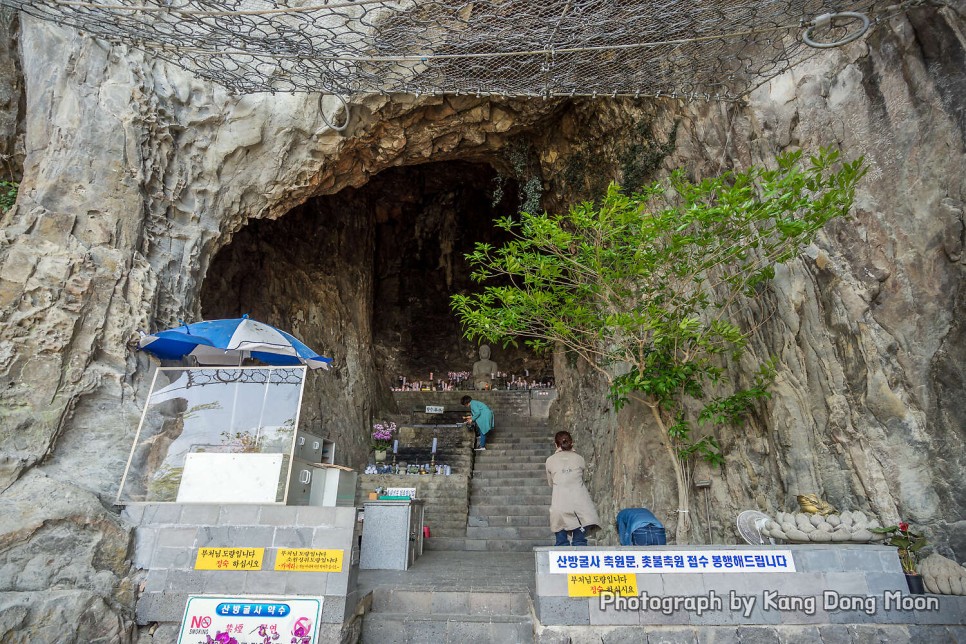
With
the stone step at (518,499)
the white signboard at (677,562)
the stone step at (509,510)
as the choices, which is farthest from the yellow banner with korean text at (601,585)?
the stone step at (518,499)

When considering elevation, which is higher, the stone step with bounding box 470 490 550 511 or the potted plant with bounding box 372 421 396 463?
the potted plant with bounding box 372 421 396 463

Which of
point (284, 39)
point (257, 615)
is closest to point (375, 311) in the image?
point (284, 39)

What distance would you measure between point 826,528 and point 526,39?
168 inches

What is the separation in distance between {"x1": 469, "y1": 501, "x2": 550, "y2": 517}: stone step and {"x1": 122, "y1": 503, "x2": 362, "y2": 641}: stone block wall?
381 centimetres

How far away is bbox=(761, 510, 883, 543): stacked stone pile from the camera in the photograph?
338 centimetres

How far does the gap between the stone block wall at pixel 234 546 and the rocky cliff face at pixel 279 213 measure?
16 cm

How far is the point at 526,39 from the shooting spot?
4402 mm

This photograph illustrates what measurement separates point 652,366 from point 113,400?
455cm

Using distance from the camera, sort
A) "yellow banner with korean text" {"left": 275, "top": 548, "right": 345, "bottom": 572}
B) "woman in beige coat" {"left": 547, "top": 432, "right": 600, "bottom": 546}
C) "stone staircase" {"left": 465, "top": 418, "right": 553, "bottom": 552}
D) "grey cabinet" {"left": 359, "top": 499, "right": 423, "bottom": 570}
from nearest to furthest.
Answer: "yellow banner with korean text" {"left": 275, "top": 548, "right": 345, "bottom": 572} < "woman in beige coat" {"left": 547, "top": 432, "right": 600, "bottom": 546} < "grey cabinet" {"left": 359, "top": 499, "right": 423, "bottom": 570} < "stone staircase" {"left": 465, "top": 418, "right": 553, "bottom": 552}

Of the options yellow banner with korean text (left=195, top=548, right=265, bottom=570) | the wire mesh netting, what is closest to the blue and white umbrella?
yellow banner with korean text (left=195, top=548, right=265, bottom=570)

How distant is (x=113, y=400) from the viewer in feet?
14.1

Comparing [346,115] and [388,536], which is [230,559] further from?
[346,115]

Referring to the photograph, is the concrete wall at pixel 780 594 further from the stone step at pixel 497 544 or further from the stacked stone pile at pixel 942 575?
the stone step at pixel 497 544

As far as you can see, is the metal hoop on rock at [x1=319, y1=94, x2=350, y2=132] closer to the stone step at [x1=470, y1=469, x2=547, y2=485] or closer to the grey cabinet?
the grey cabinet
